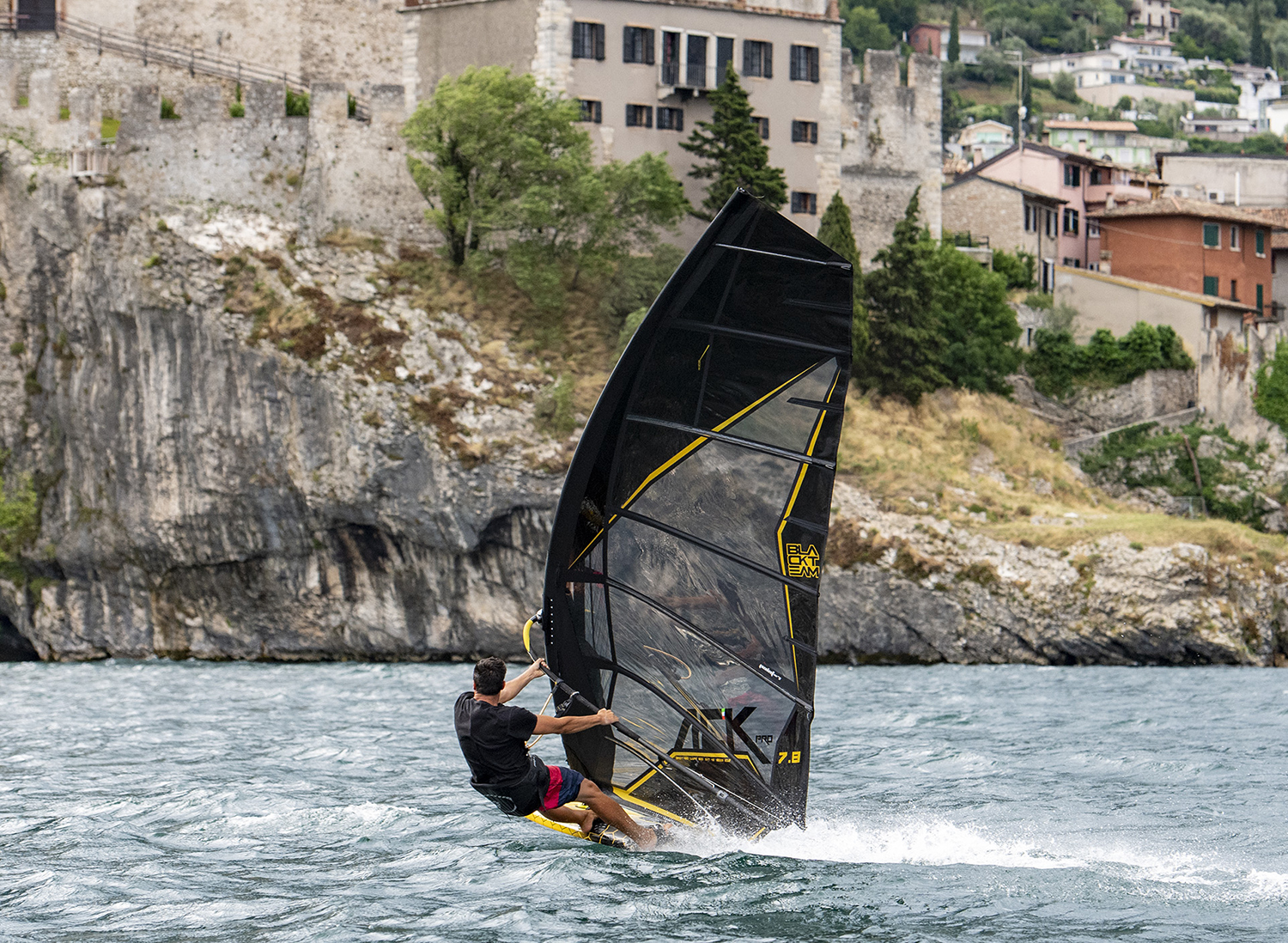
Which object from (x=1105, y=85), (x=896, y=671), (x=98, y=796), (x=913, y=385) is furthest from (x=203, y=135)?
(x=1105, y=85)

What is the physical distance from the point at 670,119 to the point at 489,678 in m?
37.9

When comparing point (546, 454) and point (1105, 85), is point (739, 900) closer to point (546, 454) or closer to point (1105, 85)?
point (546, 454)

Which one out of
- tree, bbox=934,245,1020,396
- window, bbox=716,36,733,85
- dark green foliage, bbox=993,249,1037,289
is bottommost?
tree, bbox=934,245,1020,396

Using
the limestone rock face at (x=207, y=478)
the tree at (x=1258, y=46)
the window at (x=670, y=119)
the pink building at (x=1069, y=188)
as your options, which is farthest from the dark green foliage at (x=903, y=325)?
the tree at (x=1258, y=46)

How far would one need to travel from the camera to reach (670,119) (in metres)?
48.8

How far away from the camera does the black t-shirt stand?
1288 centimetres

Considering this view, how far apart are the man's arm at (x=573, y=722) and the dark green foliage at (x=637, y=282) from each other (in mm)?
31915

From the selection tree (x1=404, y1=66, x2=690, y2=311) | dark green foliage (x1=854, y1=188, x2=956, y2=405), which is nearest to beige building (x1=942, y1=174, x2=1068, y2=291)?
dark green foliage (x1=854, y1=188, x2=956, y2=405)

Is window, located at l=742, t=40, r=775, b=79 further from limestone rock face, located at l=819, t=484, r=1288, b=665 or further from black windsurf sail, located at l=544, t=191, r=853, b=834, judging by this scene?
black windsurf sail, located at l=544, t=191, r=853, b=834

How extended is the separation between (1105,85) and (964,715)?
13572 cm

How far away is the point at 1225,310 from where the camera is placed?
5422 centimetres

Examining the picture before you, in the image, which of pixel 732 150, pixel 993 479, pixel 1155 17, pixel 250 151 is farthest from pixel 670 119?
pixel 1155 17

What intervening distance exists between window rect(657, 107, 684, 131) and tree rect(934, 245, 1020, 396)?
8.80 meters

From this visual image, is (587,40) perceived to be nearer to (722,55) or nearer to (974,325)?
(722,55)
